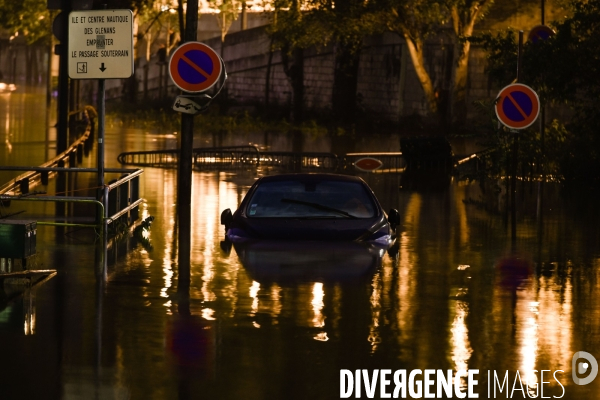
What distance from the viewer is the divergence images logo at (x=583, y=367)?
8688 millimetres

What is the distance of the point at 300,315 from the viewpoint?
1102cm

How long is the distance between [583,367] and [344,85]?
48.8 m

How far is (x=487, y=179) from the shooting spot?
26.4 meters

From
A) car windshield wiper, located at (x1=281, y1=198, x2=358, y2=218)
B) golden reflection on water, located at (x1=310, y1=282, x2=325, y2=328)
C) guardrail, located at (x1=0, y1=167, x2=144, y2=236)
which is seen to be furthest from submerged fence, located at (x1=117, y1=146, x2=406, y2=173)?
golden reflection on water, located at (x1=310, y1=282, x2=325, y2=328)

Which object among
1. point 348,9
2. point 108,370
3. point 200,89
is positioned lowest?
point 108,370

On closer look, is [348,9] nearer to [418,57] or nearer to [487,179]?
[418,57]

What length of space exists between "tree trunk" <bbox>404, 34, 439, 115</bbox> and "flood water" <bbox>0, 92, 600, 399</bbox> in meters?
30.2

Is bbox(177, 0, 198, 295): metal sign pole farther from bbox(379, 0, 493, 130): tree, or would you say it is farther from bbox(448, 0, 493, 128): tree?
bbox(448, 0, 493, 128): tree

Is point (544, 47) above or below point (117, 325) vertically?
above

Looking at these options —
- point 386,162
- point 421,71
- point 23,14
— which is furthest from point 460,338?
point 23,14

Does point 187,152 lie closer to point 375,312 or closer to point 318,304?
point 318,304

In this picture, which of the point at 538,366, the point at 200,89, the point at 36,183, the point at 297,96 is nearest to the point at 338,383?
the point at 538,366

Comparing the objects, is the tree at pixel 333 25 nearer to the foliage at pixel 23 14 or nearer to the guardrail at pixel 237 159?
the guardrail at pixel 237 159

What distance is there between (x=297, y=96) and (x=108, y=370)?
1971 inches
